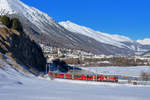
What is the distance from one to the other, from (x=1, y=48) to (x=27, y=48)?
1467cm

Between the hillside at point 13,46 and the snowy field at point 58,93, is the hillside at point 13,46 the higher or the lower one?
the higher one

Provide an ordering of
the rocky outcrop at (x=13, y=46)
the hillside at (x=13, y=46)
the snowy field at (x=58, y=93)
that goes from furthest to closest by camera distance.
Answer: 1. the rocky outcrop at (x=13, y=46)
2. the hillside at (x=13, y=46)
3. the snowy field at (x=58, y=93)

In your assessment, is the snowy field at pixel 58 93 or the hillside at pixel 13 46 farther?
the hillside at pixel 13 46

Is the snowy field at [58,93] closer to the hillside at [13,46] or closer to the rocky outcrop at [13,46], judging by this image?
the hillside at [13,46]

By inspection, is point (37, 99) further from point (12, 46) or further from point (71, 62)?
point (71, 62)

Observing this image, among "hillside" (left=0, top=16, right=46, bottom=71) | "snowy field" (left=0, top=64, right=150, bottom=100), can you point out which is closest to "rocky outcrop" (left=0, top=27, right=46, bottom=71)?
"hillside" (left=0, top=16, right=46, bottom=71)

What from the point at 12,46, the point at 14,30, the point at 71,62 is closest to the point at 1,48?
the point at 12,46

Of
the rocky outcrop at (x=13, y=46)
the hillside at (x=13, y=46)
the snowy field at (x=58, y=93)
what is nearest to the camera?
the snowy field at (x=58, y=93)

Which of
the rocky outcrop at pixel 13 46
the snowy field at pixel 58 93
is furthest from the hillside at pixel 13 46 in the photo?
the snowy field at pixel 58 93

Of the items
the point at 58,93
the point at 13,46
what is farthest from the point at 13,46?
the point at 58,93

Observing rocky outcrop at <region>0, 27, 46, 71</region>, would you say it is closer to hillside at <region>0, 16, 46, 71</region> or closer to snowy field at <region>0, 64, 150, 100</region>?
hillside at <region>0, 16, 46, 71</region>

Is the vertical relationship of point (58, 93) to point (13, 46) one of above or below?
below

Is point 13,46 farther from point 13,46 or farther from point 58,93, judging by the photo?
point 58,93

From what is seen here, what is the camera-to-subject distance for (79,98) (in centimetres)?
1216
